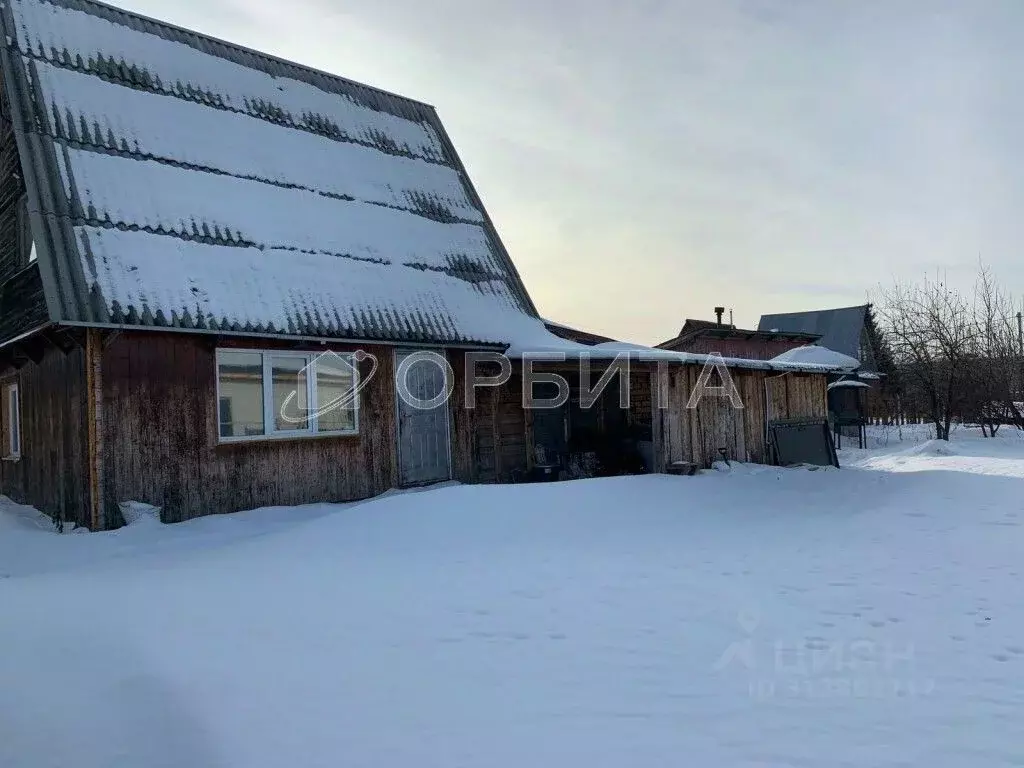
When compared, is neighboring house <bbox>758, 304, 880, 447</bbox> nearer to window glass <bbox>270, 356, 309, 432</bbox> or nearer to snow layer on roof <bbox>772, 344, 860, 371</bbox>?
snow layer on roof <bbox>772, 344, 860, 371</bbox>

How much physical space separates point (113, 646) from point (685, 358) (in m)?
10.1

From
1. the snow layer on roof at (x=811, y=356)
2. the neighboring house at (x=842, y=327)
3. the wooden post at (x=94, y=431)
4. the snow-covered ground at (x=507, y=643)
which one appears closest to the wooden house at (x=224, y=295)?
the wooden post at (x=94, y=431)

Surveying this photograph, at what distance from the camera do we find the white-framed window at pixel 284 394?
9578mm

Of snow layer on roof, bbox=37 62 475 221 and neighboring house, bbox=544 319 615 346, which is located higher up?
snow layer on roof, bbox=37 62 475 221

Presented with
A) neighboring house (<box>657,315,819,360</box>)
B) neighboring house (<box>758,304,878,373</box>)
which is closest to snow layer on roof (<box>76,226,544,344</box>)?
neighboring house (<box>657,315,819,360</box>)

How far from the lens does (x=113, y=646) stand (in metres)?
4.43

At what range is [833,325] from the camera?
41312 millimetres

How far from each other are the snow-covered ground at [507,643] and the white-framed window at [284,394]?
150cm

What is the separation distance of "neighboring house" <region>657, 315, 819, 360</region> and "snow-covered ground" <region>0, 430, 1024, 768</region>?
842 inches

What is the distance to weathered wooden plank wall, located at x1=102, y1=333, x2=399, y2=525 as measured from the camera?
8.58 m

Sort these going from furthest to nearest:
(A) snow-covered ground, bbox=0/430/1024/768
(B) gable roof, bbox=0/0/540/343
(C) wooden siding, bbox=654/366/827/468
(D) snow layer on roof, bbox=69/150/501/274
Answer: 1. (C) wooden siding, bbox=654/366/827/468
2. (D) snow layer on roof, bbox=69/150/501/274
3. (B) gable roof, bbox=0/0/540/343
4. (A) snow-covered ground, bbox=0/430/1024/768

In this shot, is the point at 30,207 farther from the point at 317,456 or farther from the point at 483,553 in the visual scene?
the point at 483,553

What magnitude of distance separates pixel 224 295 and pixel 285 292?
3.05 ft

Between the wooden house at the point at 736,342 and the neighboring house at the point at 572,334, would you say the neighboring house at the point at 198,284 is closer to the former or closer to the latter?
the neighboring house at the point at 572,334
